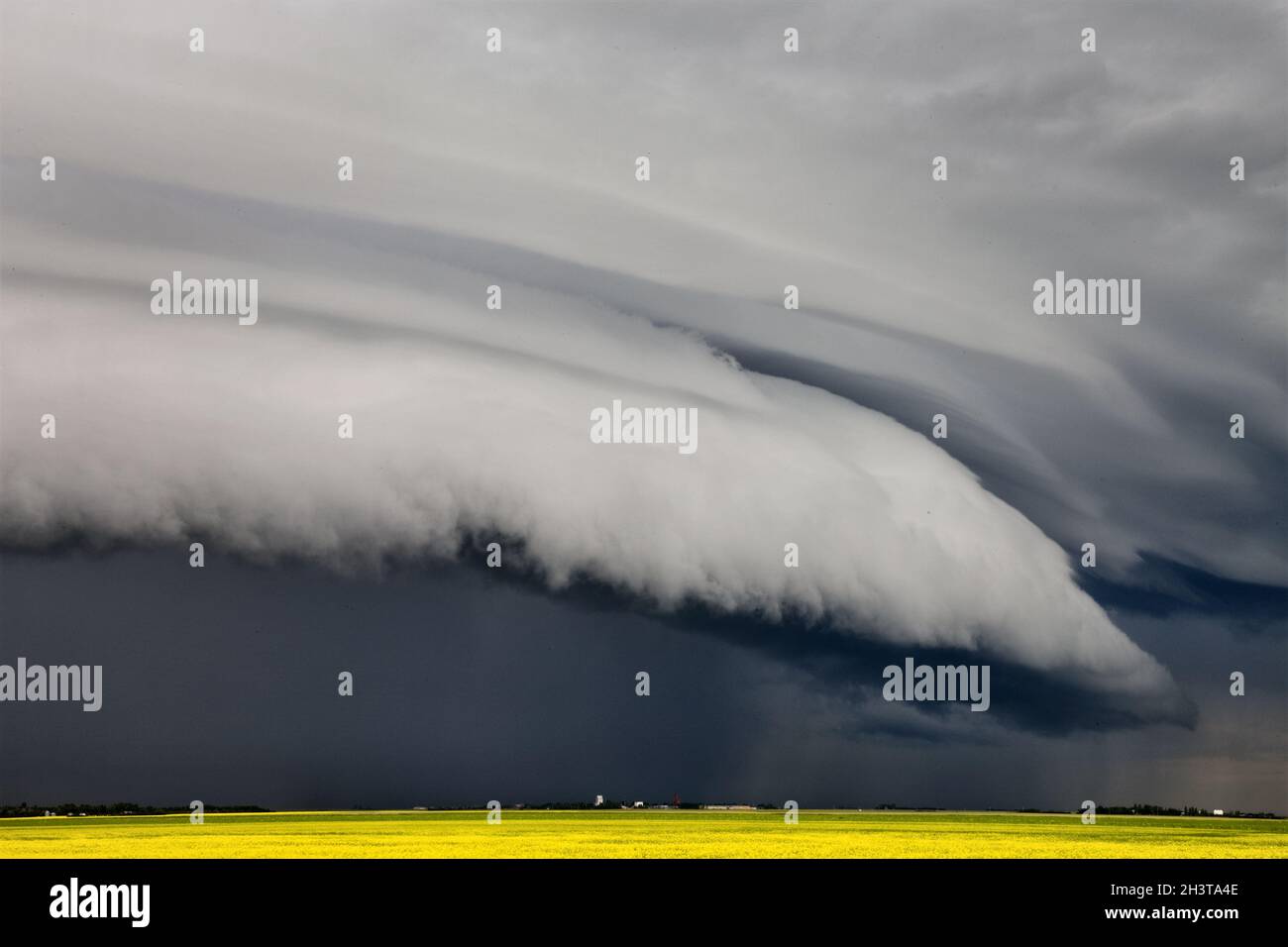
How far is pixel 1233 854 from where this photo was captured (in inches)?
3137
